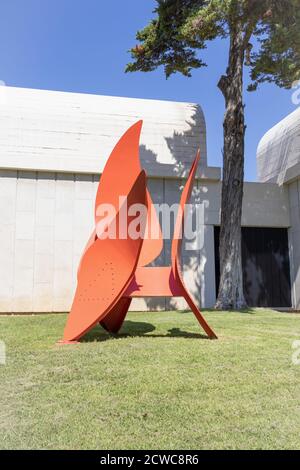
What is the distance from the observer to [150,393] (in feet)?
12.3

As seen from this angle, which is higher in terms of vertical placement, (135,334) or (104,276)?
(104,276)

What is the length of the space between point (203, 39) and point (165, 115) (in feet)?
9.99

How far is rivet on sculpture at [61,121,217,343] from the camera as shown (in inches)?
224

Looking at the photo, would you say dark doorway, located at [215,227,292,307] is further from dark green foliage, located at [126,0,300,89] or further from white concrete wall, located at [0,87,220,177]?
dark green foliage, located at [126,0,300,89]

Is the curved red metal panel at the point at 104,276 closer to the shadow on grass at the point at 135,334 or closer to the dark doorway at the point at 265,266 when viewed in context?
the shadow on grass at the point at 135,334

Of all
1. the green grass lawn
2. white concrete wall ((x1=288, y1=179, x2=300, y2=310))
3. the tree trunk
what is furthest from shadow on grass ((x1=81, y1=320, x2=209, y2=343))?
white concrete wall ((x1=288, y1=179, x2=300, y2=310))

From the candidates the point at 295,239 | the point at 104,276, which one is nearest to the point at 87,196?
the point at 295,239

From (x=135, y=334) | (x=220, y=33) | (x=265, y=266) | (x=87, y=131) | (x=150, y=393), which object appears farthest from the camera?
(x=265, y=266)

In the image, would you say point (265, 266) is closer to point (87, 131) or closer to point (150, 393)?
point (87, 131)

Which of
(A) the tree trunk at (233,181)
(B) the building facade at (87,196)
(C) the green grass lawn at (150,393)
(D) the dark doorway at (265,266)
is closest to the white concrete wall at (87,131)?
(B) the building facade at (87,196)

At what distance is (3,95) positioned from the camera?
12.6 metres

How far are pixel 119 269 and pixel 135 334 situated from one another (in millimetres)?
1400

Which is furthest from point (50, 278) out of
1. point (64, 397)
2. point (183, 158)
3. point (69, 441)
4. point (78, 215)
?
point (69, 441)

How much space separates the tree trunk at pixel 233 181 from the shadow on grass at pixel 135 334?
13.4ft
